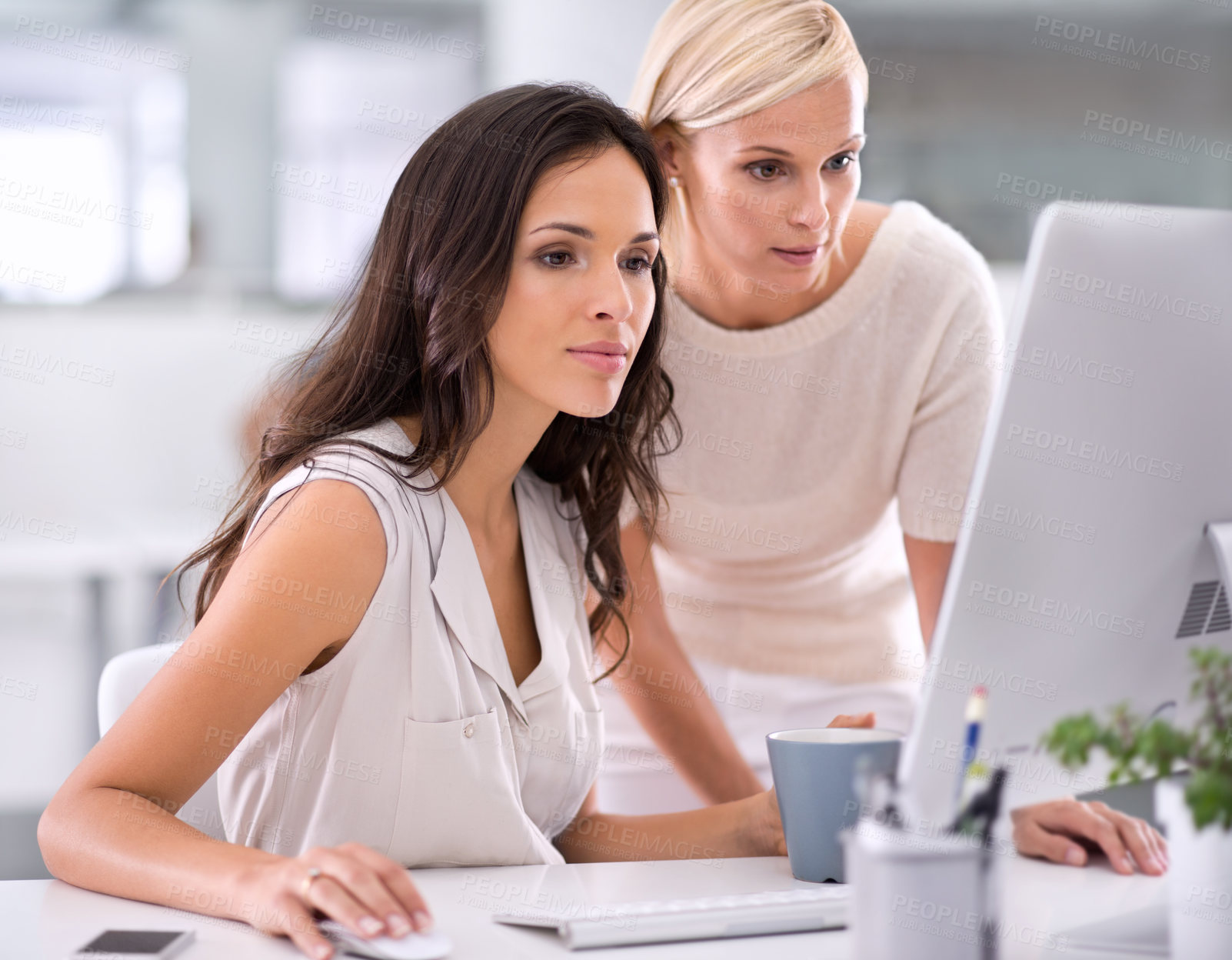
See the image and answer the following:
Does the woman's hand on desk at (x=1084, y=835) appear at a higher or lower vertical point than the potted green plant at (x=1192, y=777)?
lower

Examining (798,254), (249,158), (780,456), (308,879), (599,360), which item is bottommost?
(308,879)

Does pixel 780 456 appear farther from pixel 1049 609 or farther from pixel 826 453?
pixel 1049 609

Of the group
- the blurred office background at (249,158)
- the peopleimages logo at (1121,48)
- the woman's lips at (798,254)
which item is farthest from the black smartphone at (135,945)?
the peopleimages logo at (1121,48)

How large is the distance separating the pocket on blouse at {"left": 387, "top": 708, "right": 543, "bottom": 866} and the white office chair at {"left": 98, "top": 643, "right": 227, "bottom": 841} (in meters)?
0.24

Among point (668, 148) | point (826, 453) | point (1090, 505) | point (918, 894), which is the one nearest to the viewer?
point (918, 894)

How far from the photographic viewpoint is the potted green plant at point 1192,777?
26.4 inches

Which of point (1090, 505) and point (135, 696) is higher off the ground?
point (1090, 505)

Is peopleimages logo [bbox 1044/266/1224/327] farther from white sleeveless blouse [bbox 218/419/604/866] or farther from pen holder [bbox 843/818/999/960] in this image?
white sleeveless blouse [bbox 218/419/604/866]

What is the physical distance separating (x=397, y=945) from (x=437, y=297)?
676mm

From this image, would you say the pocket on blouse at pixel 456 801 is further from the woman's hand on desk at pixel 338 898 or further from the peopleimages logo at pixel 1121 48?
the peopleimages logo at pixel 1121 48

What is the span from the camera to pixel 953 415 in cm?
155

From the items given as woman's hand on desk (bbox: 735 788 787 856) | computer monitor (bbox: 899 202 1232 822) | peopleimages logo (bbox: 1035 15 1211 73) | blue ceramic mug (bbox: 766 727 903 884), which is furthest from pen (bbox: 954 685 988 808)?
peopleimages logo (bbox: 1035 15 1211 73)

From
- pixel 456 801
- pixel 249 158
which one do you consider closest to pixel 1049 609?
pixel 456 801

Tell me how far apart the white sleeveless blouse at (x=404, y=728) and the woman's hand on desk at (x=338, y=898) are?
28 cm
